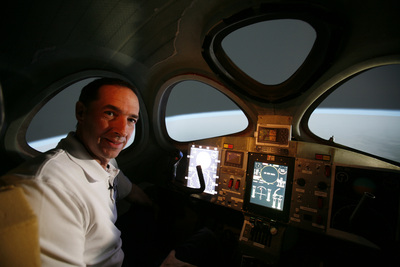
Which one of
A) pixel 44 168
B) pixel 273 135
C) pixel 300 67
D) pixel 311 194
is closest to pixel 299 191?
pixel 311 194

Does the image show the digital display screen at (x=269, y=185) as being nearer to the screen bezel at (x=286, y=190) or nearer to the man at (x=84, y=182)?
the screen bezel at (x=286, y=190)

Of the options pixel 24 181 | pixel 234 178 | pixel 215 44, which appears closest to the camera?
pixel 24 181

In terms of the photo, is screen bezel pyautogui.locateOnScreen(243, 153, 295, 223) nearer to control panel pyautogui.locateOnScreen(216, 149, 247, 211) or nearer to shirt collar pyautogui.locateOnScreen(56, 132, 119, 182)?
control panel pyautogui.locateOnScreen(216, 149, 247, 211)

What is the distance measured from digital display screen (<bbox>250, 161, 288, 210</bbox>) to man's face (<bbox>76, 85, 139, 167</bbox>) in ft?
4.81

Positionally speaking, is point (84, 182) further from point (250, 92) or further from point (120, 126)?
point (250, 92)

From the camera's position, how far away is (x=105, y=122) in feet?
3.80

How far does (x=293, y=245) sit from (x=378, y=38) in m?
2.10

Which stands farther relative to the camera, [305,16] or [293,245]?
[293,245]

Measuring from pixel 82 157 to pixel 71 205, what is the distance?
1.07 ft

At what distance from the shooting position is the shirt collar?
1.07m

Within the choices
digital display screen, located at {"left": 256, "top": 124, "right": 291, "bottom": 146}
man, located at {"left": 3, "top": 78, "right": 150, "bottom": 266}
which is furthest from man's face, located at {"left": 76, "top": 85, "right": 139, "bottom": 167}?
digital display screen, located at {"left": 256, "top": 124, "right": 291, "bottom": 146}

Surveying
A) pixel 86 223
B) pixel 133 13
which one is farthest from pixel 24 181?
pixel 133 13

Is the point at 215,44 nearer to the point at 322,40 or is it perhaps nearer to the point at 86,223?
the point at 322,40

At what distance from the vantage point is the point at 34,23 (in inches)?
56.6
